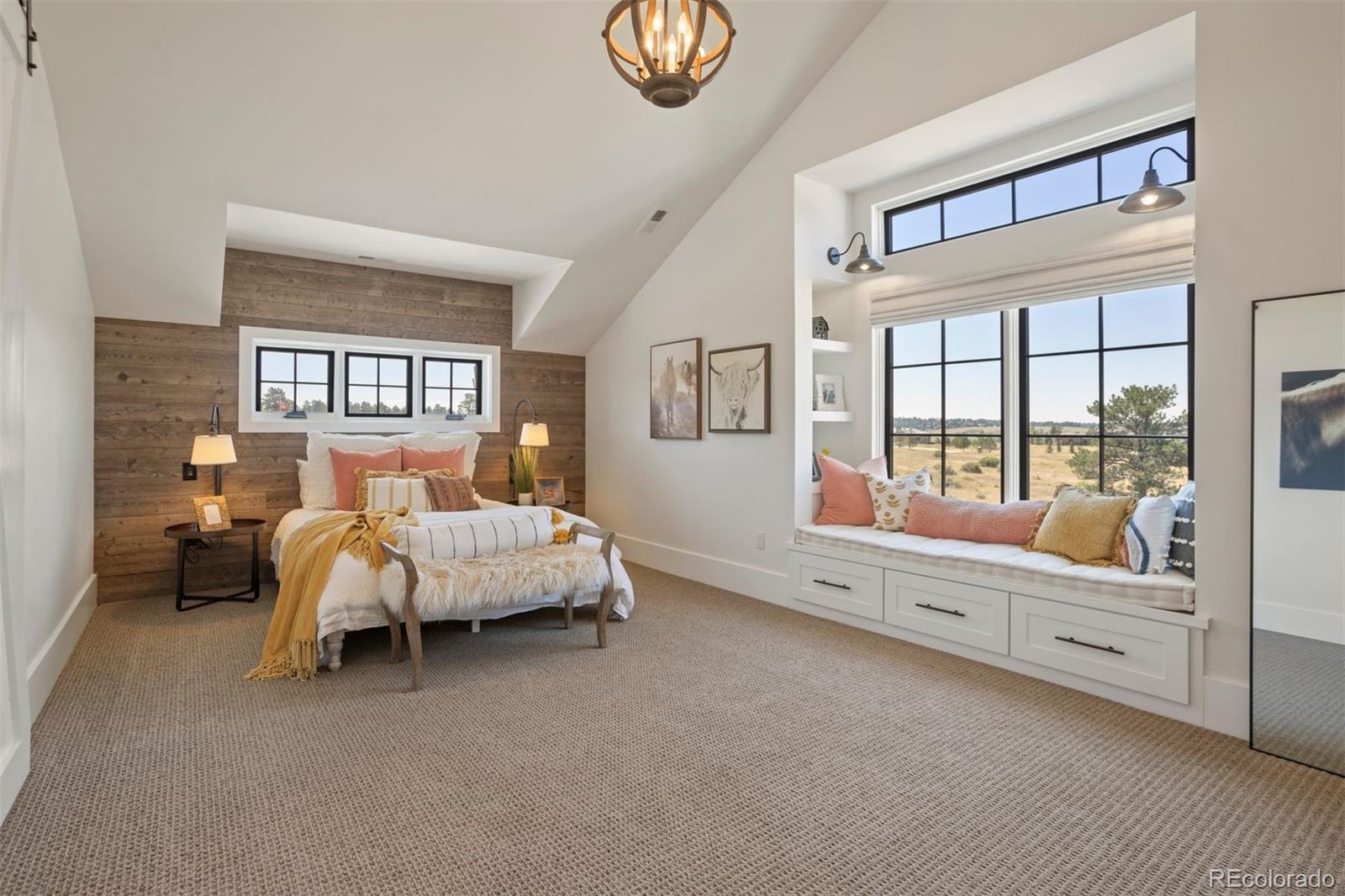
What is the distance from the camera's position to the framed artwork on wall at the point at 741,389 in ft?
15.4

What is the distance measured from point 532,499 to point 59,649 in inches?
126

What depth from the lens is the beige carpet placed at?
6.04 feet

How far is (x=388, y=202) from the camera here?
4309mm

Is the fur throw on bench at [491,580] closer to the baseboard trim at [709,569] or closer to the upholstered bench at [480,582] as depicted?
the upholstered bench at [480,582]

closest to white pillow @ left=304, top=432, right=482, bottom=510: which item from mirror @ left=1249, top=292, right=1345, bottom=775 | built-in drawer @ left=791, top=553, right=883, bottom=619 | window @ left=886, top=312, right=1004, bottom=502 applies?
built-in drawer @ left=791, top=553, right=883, bottom=619

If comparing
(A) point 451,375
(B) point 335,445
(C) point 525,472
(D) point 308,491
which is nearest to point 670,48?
(B) point 335,445

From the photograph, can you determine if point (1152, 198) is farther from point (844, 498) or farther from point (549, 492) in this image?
point (549, 492)

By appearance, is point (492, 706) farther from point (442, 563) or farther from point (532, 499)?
point (532, 499)

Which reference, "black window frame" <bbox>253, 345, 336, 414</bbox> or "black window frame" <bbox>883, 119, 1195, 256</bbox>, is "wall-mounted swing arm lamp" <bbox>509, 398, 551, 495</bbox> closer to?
"black window frame" <bbox>253, 345, 336, 414</bbox>

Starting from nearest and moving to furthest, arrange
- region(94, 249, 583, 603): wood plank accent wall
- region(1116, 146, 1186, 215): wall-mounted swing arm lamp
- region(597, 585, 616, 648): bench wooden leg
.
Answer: region(1116, 146, 1186, 215): wall-mounted swing arm lamp, region(597, 585, 616, 648): bench wooden leg, region(94, 249, 583, 603): wood plank accent wall

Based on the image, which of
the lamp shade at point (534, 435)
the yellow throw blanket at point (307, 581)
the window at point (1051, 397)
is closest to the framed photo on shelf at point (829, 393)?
the window at point (1051, 397)

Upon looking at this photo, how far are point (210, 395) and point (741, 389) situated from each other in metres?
3.82

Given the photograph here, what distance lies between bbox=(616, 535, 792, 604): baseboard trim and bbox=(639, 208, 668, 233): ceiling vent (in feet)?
8.12

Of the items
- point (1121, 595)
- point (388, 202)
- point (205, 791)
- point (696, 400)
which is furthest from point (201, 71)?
point (1121, 595)
